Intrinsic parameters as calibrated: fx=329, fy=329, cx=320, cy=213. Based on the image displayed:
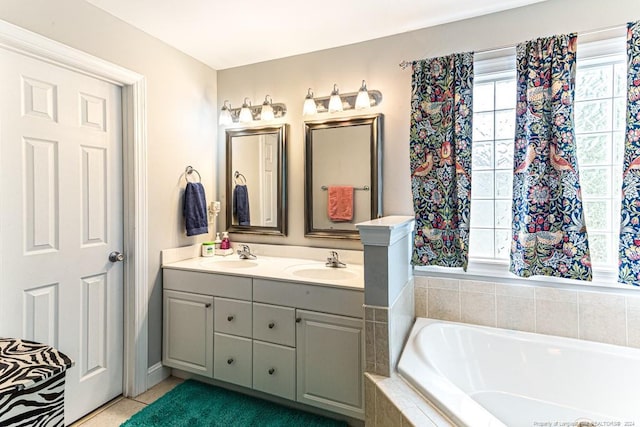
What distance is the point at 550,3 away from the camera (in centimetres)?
188

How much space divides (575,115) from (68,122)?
2.86 meters

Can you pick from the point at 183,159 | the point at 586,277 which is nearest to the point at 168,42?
the point at 183,159

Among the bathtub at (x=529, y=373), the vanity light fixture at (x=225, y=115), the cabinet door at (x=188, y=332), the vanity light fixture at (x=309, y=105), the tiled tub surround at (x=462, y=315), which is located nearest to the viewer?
the tiled tub surround at (x=462, y=315)

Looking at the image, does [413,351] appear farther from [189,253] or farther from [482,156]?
[189,253]

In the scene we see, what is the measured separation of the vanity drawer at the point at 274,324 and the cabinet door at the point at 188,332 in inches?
14.3

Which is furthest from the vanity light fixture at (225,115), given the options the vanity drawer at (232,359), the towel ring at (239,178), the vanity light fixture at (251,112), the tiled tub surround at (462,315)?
the tiled tub surround at (462,315)

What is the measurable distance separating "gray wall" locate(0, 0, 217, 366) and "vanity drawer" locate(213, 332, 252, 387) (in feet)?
1.68

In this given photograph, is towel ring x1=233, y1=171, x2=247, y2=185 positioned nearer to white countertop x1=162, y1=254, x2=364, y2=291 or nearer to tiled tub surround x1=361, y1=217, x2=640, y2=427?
white countertop x1=162, y1=254, x2=364, y2=291

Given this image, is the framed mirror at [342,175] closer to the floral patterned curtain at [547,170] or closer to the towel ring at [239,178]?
the towel ring at [239,178]

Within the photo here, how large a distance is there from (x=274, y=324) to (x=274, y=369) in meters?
0.28

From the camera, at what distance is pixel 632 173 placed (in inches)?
64.7

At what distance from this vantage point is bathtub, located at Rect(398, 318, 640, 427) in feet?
5.12

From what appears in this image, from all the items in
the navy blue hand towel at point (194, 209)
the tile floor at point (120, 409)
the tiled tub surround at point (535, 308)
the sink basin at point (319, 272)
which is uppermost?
the navy blue hand towel at point (194, 209)

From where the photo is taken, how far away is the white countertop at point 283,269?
196 centimetres
